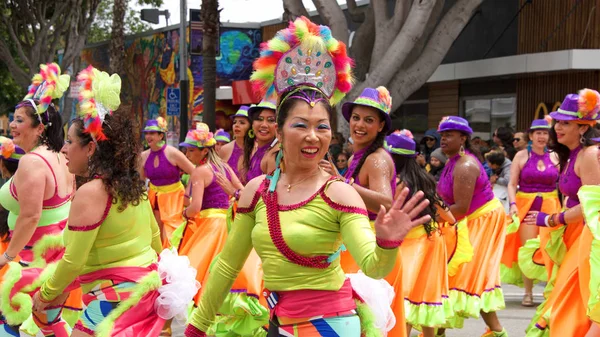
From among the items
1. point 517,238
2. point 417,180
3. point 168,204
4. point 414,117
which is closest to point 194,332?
point 417,180

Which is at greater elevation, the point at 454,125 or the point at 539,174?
the point at 454,125

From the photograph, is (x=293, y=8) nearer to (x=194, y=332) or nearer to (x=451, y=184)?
(x=451, y=184)

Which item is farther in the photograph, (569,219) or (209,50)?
(209,50)

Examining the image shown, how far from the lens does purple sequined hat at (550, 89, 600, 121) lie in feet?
21.7

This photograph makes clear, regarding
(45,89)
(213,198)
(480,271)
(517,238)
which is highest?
(45,89)

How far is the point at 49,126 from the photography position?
19.3ft

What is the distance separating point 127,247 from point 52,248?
1146mm

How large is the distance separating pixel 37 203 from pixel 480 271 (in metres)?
3.94

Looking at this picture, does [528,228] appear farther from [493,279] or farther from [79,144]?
[79,144]

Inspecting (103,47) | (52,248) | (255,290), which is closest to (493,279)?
(255,290)

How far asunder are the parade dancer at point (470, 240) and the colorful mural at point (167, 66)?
61.6ft

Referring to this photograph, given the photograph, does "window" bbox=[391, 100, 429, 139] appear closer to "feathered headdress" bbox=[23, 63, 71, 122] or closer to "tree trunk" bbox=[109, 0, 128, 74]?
"tree trunk" bbox=[109, 0, 128, 74]

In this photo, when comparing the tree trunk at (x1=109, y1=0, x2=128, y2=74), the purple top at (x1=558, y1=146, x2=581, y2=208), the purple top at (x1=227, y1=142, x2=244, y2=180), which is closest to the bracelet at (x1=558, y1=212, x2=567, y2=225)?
the purple top at (x1=558, y1=146, x2=581, y2=208)

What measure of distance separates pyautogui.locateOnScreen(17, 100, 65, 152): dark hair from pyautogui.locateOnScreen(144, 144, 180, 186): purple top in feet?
17.5
